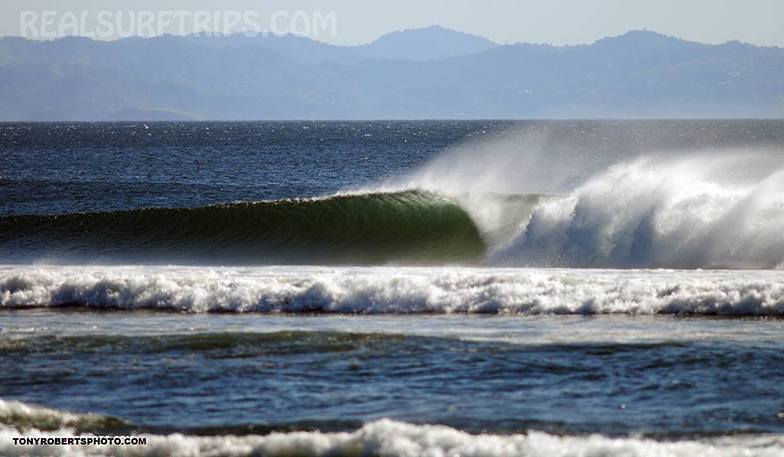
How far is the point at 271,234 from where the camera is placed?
109 ft

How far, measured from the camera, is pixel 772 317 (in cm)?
1922

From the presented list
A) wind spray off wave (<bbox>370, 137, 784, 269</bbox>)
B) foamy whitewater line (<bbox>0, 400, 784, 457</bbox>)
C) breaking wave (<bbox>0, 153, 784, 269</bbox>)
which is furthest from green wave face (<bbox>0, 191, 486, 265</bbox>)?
foamy whitewater line (<bbox>0, 400, 784, 457</bbox>)

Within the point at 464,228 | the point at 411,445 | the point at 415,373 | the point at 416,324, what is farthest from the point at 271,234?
the point at 411,445

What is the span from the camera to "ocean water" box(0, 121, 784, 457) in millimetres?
12547

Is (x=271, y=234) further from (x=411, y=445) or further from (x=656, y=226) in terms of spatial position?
(x=411, y=445)

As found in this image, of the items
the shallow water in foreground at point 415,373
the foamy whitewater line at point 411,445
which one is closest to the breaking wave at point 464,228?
the shallow water in foreground at point 415,373

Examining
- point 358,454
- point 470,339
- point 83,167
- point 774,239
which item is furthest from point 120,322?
point 83,167

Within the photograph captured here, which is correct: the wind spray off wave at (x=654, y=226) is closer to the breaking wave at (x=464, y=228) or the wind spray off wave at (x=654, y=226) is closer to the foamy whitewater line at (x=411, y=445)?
the breaking wave at (x=464, y=228)

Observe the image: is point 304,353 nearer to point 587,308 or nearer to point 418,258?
point 587,308

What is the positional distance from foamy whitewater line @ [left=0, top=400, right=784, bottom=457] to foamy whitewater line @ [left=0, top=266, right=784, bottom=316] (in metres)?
8.16

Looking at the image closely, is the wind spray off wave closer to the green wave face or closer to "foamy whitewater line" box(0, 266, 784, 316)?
the green wave face

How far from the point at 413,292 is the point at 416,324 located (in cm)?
225

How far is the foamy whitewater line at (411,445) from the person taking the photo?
11.4m

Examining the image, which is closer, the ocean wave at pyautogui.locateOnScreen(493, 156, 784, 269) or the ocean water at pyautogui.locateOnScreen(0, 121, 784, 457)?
the ocean water at pyautogui.locateOnScreen(0, 121, 784, 457)
